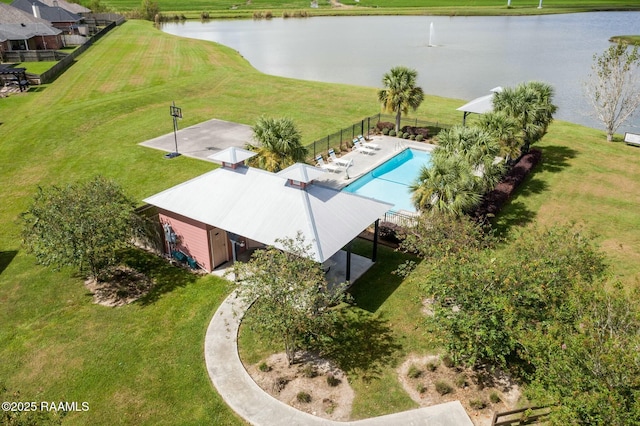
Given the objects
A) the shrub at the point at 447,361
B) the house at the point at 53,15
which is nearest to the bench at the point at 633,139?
the shrub at the point at 447,361

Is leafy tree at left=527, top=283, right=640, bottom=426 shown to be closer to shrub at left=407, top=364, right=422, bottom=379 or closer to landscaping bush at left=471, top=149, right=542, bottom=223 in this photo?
shrub at left=407, top=364, right=422, bottom=379

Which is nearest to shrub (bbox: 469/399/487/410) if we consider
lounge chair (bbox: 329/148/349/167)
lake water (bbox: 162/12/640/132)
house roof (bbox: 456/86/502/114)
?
lounge chair (bbox: 329/148/349/167)

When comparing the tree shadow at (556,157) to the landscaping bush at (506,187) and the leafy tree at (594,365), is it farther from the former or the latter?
the leafy tree at (594,365)

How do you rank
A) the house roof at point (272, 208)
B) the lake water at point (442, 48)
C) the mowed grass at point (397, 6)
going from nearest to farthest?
1. the house roof at point (272, 208)
2. the lake water at point (442, 48)
3. the mowed grass at point (397, 6)

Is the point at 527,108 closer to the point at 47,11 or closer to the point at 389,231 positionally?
the point at 389,231

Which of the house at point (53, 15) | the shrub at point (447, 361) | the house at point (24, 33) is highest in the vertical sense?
the house at point (53, 15)

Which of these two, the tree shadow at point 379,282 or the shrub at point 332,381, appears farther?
the tree shadow at point 379,282
